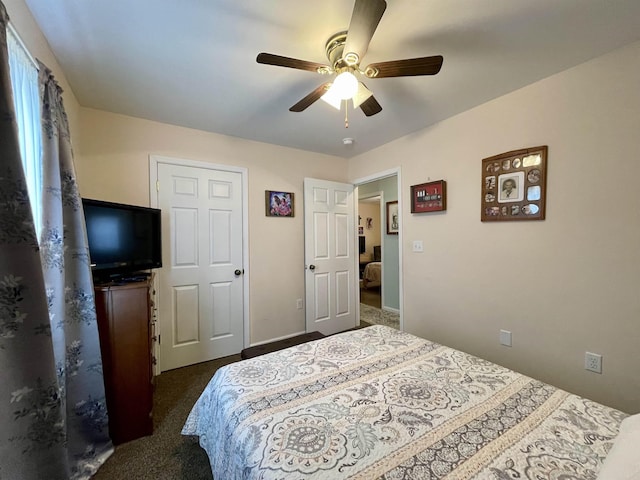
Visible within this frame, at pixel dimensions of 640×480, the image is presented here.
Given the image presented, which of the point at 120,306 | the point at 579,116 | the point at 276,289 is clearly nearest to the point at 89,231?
the point at 120,306

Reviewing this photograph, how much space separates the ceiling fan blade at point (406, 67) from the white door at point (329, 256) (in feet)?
6.22

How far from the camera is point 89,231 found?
5.42ft

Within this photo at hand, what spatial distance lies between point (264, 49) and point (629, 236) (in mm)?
2464

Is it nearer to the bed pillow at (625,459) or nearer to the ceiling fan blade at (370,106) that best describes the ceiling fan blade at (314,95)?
the ceiling fan blade at (370,106)

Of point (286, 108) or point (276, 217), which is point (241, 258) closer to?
point (276, 217)

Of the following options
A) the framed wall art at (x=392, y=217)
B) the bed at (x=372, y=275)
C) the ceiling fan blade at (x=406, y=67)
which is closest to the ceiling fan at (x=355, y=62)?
the ceiling fan blade at (x=406, y=67)

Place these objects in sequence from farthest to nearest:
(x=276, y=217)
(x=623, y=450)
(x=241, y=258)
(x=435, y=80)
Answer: (x=276, y=217) → (x=241, y=258) → (x=435, y=80) → (x=623, y=450)

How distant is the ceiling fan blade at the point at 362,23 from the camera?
1047mm

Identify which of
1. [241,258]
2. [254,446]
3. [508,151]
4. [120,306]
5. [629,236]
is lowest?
[254,446]

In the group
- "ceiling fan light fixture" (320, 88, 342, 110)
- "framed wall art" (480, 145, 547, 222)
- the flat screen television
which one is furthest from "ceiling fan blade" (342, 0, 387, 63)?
the flat screen television

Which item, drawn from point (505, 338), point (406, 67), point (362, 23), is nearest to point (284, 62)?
point (362, 23)

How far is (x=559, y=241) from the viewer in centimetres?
184

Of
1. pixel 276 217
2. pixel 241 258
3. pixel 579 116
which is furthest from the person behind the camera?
pixel 276 217

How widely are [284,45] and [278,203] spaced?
175 cm
